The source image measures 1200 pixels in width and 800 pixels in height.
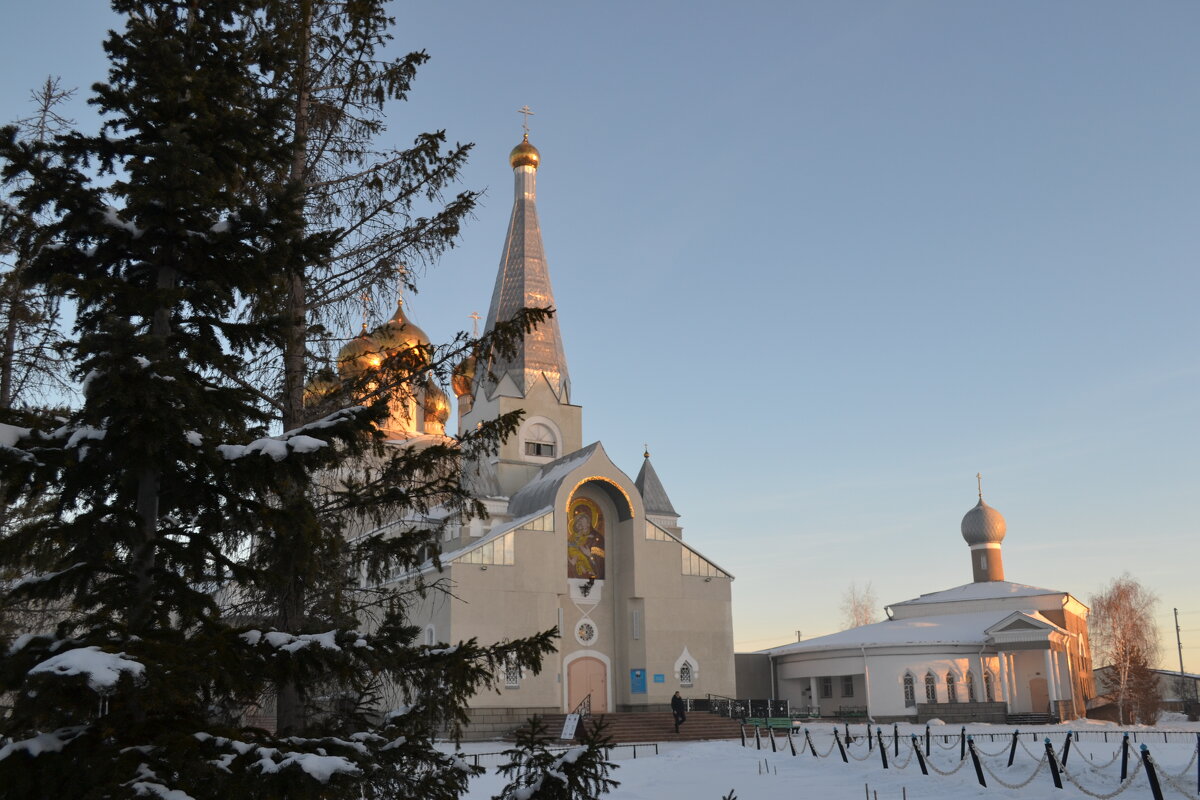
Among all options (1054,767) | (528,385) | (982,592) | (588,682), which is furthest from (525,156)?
(1054,767)

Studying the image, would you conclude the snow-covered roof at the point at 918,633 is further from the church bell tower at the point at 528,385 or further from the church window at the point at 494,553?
the church window at the point at 494,553

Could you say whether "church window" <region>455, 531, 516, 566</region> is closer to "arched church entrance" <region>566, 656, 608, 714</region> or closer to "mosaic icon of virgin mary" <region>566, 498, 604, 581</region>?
"mosaic icon of virgin mary" <region>566, 498, 604, 581</region>

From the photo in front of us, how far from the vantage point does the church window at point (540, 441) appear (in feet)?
138

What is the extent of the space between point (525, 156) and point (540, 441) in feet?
47.8

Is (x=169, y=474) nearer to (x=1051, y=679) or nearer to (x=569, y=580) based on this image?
(x=569, y=580)

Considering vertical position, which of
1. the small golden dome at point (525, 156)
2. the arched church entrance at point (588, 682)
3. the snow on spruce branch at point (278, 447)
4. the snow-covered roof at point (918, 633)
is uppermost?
the small golden dome at point (525, 156)

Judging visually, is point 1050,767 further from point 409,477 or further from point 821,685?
point 821,685

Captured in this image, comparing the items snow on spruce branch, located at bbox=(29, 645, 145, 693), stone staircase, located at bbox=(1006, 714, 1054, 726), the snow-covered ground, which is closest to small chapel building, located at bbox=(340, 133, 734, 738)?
the snow-covered ground

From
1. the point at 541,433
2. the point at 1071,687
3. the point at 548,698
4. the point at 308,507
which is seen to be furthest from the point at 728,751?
the point at 1071,687

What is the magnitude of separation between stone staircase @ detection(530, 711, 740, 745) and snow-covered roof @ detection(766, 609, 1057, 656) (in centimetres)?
1144

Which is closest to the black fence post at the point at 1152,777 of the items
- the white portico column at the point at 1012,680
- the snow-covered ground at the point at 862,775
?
the snow-covered ground at the point at 862,775

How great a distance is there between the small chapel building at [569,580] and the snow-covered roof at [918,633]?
822 cm

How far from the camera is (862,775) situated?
2028cm

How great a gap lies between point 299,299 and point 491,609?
981 inches
